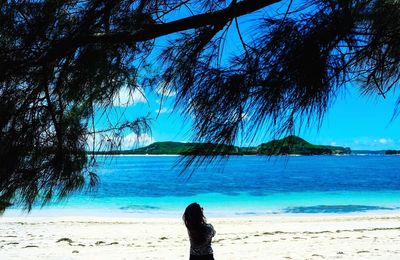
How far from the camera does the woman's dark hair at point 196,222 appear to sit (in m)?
3.70

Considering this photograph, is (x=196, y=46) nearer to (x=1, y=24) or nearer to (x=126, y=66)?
(x=126, y=66)

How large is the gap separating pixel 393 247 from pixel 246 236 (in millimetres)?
2890

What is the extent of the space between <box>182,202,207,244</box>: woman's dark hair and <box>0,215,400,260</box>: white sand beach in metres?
3.22

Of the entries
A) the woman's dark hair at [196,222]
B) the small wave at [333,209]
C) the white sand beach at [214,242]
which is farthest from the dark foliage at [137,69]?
the small wave at [333,209]

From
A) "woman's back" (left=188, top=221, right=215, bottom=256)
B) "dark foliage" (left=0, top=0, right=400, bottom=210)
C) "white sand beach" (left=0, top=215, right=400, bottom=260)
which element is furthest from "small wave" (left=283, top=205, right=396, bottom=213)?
"dark foliage" (left=0, top=0, right=400, bottom=210)

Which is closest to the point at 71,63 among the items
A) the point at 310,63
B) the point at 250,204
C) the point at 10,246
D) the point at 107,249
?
the point at 310,63

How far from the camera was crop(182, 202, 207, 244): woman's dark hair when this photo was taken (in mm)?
3701

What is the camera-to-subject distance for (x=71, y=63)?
2.13 meters

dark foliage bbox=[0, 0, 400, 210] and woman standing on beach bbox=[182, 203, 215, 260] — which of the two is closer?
dark foliage bbox=[0, 0, 400, 210]

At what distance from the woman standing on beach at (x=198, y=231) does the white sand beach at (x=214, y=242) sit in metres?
3.15

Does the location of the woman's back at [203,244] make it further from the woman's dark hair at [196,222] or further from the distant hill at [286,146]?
the distant hill at [286,146]

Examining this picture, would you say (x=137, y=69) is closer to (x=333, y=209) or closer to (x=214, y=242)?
(x=214, y=242)

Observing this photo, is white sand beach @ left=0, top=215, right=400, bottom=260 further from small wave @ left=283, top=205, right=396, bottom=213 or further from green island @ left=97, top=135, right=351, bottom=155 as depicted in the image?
small wave @ left=283, top=205, right=396, bottom=213

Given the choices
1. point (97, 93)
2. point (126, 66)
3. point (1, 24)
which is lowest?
point (97, 93)
